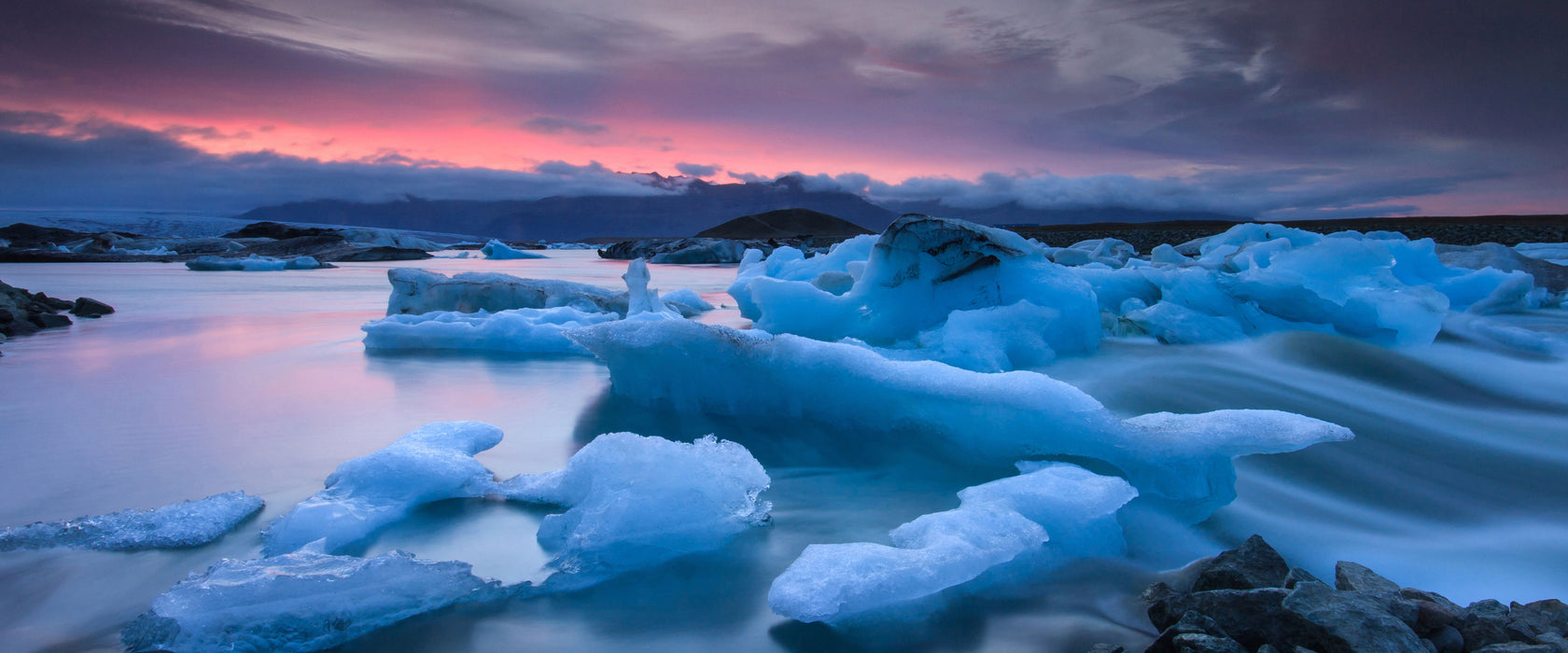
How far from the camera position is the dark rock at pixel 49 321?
655cm

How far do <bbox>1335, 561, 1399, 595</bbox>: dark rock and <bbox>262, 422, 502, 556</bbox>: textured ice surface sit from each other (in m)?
2.20

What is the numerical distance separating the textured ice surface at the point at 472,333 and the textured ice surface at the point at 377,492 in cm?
274

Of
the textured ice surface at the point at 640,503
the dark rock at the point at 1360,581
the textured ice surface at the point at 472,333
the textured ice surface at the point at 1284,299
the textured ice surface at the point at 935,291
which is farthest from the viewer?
the textured ice surface at the point at 472,333

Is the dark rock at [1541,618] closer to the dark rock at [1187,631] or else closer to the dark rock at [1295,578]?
the dark rock at [1295,578]

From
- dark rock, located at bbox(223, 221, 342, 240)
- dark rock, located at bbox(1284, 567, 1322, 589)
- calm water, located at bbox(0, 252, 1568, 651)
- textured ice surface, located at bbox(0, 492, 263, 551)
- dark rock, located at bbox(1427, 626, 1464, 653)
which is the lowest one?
calm water, located at bbox(0, 252, 1568, 651)

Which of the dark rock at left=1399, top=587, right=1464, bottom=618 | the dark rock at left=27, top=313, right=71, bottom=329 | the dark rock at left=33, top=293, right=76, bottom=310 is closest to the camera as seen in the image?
the dark rock at left=1399, top=587, right=1464, bottom=618

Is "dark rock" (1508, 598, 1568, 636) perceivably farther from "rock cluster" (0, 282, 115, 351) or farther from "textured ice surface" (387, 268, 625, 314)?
"rock cluster" (0, 282, 115, 351)

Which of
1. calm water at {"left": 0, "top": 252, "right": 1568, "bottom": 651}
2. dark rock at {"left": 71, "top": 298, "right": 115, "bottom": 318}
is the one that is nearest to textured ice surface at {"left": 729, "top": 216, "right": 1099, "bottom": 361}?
calm water at {"left": 0, "top": 252, "right": 1568, "bottom": 651}

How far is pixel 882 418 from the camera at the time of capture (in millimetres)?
2865

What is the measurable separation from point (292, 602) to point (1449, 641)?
217cm

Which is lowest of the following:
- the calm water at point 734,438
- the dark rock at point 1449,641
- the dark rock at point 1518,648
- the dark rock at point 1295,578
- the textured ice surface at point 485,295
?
the calm water at point 734,438

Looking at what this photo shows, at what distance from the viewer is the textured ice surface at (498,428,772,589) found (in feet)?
6.00

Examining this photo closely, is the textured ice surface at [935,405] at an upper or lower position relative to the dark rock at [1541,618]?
upper

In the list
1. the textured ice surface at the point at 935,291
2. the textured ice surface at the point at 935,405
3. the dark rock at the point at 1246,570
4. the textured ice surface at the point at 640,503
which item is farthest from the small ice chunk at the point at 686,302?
the dark rock at the point at 1246,570
